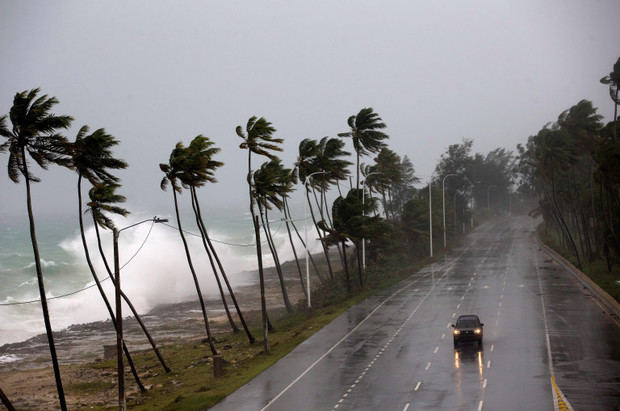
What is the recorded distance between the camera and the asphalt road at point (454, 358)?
3109 centimetres

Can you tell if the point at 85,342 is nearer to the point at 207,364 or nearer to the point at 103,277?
the point at 207,364

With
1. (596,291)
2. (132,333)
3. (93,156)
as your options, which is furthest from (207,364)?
(596,291)

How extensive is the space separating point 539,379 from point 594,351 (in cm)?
734

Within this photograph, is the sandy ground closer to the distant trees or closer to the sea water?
the sea water

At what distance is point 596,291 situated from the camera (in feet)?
198

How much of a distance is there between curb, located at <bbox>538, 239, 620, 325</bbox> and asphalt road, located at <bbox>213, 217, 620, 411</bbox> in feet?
2.05

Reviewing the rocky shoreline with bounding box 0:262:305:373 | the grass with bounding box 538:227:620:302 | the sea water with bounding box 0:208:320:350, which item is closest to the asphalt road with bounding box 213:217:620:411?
the grass with bounding box 538:227:620:302

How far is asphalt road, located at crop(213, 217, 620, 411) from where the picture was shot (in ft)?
102

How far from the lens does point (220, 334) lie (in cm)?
6200

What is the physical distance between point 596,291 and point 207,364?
31881mm

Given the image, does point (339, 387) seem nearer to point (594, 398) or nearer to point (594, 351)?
point (594, 398)

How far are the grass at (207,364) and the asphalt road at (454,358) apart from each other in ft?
Answer: 4.51

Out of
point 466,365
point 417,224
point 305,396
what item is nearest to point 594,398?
point 466,365

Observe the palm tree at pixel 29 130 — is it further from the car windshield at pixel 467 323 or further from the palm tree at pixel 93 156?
the car windshield at pixel 467 323
